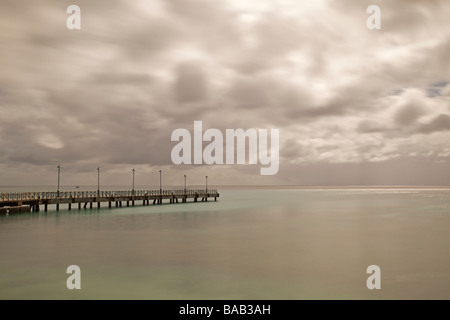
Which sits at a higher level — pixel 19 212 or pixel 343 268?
pixel 19 212

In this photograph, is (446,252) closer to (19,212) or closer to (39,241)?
(39,241)

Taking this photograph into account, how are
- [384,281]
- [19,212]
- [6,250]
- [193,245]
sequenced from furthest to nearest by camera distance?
A: [19,212], [193,245], [6,250], [384,281]

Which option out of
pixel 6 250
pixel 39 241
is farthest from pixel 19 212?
pixel 6 250

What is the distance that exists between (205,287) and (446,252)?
2376 cm

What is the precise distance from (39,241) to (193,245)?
15818mm

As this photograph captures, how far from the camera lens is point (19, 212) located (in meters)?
61.9
